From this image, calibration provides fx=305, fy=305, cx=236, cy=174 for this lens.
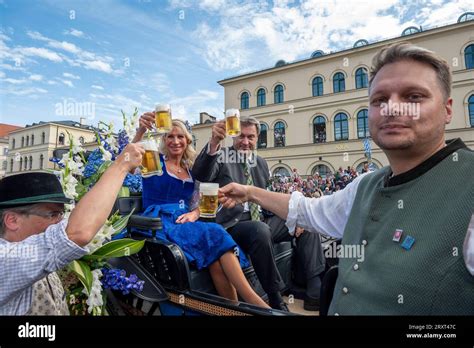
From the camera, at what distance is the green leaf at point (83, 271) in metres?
1.44

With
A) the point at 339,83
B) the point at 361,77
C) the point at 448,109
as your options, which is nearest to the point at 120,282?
the point at 448,109

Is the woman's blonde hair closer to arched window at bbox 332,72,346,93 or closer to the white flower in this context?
the white flower

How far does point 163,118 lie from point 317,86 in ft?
68.6

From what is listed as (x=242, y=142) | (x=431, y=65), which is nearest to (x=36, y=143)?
(x=242, y=142)

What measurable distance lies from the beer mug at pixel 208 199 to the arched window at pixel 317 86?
21.0 meters

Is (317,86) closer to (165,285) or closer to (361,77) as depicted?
(361,77)

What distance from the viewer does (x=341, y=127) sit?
2041 cm

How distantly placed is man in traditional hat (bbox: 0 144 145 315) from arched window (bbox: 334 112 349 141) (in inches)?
808

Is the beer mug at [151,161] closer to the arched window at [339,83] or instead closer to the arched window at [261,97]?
the arched window at [339,83]

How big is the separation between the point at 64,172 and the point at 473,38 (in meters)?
21.4

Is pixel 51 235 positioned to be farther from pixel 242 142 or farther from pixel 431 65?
pixel 242 142

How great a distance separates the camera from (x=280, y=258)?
100 inches

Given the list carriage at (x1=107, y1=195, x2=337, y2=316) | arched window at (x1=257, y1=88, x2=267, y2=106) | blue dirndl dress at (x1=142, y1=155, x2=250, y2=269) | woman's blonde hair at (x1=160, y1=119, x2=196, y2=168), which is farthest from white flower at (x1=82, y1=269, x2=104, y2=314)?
arched window at (x1=257, y1=88, x2=267, y2=106)

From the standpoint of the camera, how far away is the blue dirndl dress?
1923mm
